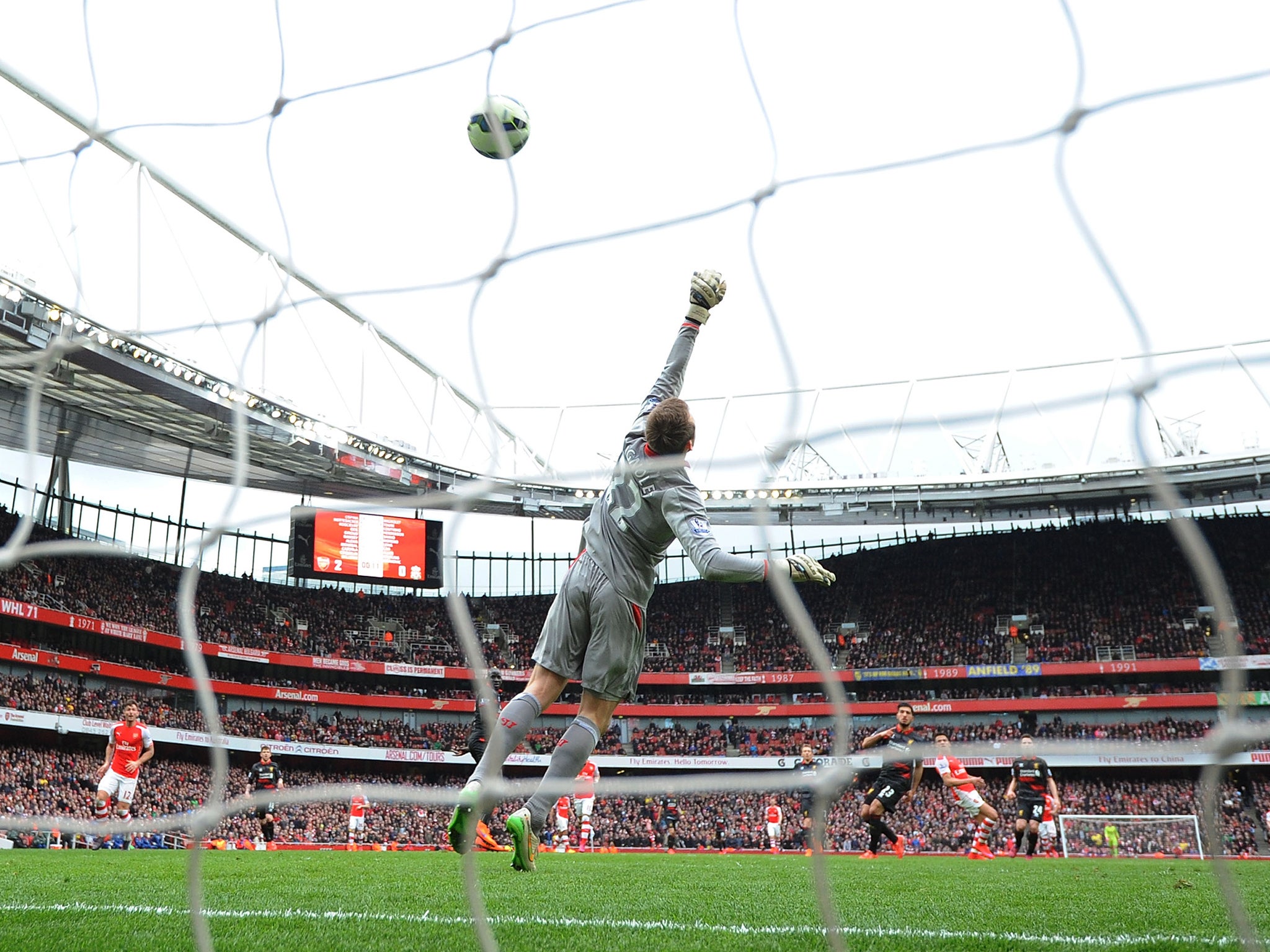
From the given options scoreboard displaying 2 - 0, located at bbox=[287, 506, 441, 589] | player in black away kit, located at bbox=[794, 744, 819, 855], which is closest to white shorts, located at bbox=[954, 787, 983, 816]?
player in black away kit, located at bbox=[794, 744, 819, 855]

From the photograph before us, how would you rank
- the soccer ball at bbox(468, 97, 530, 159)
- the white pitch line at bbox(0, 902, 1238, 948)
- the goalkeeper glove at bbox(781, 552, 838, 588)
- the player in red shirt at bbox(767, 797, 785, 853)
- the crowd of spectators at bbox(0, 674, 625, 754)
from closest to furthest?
1. the goalkeeper glove at bbox(781, 552, 838, 588)
2. the white pitch line at bbox(0, 902, 1238, 948)
3. the soccer ball at bbox(468, 97, 530, 159)
4. the player in red shirt at bbox(767, 797, 785, 853)
5. the crowd of spectators at bbox(0, 674, 625, 754)

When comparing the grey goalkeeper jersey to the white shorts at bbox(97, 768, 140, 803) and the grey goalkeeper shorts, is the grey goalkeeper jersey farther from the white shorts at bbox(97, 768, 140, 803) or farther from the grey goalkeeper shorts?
the white shorts at bbox(97, 768, 140, 803)

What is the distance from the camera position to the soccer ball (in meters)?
5.88

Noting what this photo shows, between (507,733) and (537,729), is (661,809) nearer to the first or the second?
(537,729)

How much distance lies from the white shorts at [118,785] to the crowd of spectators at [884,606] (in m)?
18.4

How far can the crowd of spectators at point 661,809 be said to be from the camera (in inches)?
938

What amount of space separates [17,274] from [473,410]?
1360 centimetres

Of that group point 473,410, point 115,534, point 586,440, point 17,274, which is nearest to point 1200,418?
point 586,440

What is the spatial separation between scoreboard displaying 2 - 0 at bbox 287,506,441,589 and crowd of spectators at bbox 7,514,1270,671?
5050 millimetres

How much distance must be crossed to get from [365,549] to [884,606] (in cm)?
1751

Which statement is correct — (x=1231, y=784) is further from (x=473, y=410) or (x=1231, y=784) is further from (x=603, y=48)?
(x=603, y=48)

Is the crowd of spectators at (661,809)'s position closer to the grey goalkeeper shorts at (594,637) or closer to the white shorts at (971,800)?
the white shorts at (971,800)

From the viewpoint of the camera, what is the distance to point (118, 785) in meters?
11.0

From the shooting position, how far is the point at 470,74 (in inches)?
244
